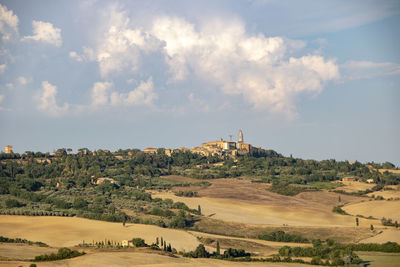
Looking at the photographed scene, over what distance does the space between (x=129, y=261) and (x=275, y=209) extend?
183ft

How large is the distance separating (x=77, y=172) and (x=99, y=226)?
59.8 metres

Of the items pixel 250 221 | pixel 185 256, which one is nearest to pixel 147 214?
pixel 250 221

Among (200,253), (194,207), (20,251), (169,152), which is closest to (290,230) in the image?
(200,253)

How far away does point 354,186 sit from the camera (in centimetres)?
12650

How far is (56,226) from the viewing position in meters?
74.1

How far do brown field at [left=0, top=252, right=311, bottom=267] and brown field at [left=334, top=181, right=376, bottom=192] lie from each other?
242 ft

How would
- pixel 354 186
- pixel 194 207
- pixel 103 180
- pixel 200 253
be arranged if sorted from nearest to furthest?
pixel 200 253, pixel 194 207, pixel 103 180, pixel 354 186

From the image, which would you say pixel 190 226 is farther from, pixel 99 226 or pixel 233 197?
pixel 233 197

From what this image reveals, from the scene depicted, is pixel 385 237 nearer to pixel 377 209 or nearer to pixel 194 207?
pixel 377 209

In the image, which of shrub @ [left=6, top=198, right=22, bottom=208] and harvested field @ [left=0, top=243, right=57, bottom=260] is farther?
shrub @ [left=6, top=198, right=22, bottom=208]

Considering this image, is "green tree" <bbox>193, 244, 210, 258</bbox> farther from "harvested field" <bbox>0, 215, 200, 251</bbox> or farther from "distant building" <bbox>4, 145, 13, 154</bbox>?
"distant building" <bbox>4, 145, 13, 154</bbox>

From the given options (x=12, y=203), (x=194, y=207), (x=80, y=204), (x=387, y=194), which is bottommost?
(x=194, y=207)

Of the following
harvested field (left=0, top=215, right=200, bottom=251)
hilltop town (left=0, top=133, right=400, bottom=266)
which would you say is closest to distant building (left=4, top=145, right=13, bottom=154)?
hilltop town (left=0, top=133, right=400, bottom=266)

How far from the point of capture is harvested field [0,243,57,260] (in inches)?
1958
